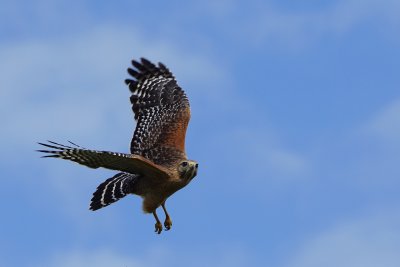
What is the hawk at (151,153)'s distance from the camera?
59.1 ft

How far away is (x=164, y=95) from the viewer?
71.5 feet

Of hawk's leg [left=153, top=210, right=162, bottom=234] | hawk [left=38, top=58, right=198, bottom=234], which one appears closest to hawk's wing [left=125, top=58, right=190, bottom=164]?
hawk [left=38, top=58, right=198, bottom=234]

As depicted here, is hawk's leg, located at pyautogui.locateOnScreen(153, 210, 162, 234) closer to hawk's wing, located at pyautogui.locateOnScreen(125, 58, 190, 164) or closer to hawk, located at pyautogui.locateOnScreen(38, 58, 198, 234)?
hawk, located at pyautogui.locateOnScreen(38, 58, 198, 234)

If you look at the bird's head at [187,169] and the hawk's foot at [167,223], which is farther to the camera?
the hawk's foot at [167,223]

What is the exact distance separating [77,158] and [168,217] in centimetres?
288

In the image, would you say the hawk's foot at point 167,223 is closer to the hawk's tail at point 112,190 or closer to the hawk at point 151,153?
the hawk at point 151,153

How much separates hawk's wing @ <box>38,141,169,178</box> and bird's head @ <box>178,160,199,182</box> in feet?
1.01

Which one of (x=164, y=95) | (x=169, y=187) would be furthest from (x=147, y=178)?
(x=164, y=95)

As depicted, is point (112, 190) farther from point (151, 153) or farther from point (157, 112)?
point (157, 112)

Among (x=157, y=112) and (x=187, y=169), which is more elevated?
(x=157, y=112)

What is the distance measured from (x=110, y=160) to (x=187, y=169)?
168cm

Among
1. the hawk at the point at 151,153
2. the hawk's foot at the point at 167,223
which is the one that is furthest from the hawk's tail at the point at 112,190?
the hawk's foot at the point at 167,223

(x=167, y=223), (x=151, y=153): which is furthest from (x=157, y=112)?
(x=167, y=223)

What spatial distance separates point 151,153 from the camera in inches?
792
